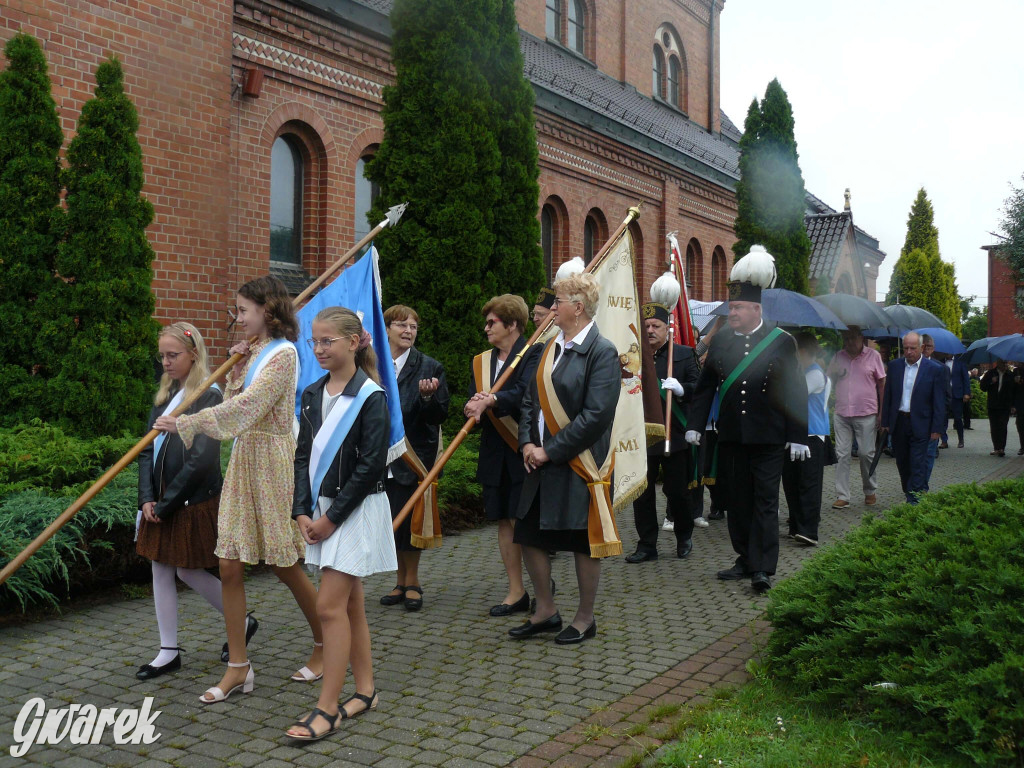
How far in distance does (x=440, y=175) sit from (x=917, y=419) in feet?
19.1

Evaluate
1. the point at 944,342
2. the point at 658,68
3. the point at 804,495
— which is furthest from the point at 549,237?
the point at 804,495

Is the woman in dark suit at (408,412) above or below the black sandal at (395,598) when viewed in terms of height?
above

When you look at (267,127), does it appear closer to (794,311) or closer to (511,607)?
(794,311)

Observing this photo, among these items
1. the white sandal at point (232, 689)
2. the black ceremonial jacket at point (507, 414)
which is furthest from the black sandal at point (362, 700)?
the black ceremonial jacket at point (507, 414)

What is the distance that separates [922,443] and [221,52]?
8.91 meters

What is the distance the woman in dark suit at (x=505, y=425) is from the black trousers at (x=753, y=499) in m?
1.77

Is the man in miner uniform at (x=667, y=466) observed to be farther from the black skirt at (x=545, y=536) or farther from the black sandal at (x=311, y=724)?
the black sandal at (x=311, y=724)

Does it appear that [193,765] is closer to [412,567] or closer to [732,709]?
[732,709]

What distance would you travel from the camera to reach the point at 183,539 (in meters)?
4.86

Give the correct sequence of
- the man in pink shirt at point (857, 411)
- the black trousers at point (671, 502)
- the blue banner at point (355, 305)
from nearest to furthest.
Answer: the blue banner at point (355, 305)
the black trousers at point (671, 502)
the man in pink shirt at point (857, 411)

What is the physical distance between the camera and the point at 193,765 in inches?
150

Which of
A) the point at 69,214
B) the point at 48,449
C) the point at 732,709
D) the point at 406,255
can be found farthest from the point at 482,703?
the point at 406,255

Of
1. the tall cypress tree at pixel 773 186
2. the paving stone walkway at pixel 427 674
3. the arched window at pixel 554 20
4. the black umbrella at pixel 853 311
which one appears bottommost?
the paving stone walkway at pixel 427 674

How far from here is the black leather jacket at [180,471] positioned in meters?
4.79
